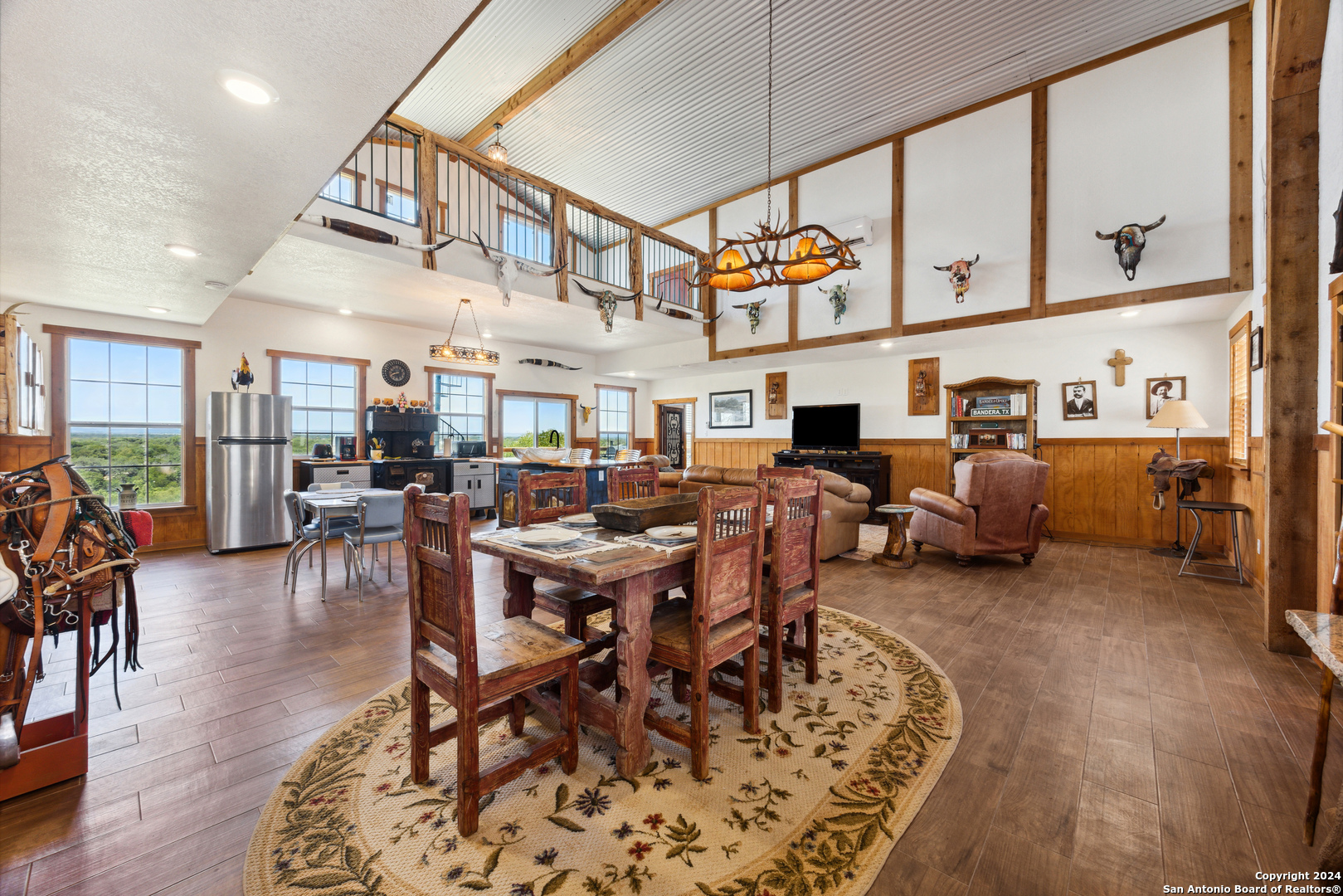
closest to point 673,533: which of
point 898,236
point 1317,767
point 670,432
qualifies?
point 1317,767

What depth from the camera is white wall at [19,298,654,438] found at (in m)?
5.16

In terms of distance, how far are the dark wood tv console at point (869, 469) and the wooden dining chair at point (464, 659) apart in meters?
5.99

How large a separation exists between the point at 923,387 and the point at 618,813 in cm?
711

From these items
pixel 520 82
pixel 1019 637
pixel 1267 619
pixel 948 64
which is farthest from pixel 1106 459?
pixel 520 82

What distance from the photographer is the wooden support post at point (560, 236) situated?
598cm

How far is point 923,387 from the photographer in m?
7.32

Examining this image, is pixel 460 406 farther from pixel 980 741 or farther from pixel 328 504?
pixel 980 741

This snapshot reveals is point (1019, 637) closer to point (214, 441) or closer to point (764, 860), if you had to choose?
point (764, 860)

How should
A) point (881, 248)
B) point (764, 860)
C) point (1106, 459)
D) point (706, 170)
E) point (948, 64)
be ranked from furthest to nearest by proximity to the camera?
point (706, 170), point (881, 248), point (1106, 459), point (948, 64), point (764, 860)

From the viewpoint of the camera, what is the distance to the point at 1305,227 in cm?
267

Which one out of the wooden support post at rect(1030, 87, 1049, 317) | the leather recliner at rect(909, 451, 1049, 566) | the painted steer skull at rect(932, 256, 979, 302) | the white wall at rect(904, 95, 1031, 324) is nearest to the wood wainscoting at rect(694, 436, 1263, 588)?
the leather recliner at rect(909, 451, 1049, 566)

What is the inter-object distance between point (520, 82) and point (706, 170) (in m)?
2.79

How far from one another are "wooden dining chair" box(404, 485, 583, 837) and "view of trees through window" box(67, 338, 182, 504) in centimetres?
578

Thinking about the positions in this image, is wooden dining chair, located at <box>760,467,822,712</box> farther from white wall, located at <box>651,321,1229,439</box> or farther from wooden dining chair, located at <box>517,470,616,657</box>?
white wall, located at <box>651,321,1229,439</box>
